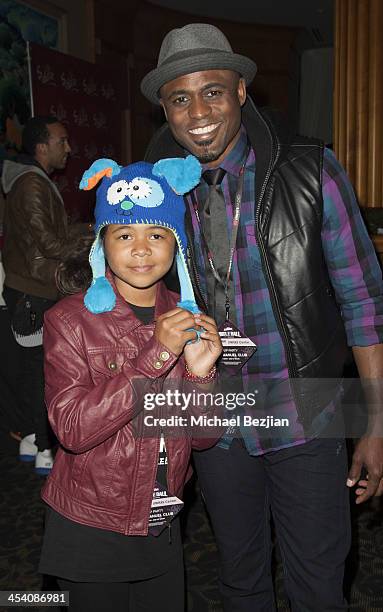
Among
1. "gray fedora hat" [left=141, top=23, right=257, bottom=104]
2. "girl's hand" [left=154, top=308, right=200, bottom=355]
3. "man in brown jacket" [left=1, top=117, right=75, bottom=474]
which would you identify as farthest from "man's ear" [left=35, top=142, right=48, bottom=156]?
"girl's hand" [left=154, top=308, right=200, bottom=355]

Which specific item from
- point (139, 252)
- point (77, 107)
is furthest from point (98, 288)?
point (77, 107)

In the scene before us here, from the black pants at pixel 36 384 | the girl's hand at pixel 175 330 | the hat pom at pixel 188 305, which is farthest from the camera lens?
the black pants at pixel 36 384

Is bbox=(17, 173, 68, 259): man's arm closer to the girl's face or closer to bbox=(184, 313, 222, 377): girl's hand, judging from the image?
the girl's face

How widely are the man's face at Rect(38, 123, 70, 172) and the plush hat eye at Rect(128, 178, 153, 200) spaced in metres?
2.57

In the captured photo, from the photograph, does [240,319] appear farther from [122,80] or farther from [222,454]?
[122,80]

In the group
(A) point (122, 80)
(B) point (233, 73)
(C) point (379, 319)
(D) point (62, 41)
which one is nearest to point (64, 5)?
(D) point (62, 41)

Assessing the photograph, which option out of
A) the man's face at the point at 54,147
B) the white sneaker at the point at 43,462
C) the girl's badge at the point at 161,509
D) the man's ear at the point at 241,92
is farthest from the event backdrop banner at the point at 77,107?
the girl's badge at the point at 161,509

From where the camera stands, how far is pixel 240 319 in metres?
1.83

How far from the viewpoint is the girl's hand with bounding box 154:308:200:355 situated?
4.76ft

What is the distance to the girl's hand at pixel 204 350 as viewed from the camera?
5.01 feet

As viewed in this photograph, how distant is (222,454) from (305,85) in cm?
1194

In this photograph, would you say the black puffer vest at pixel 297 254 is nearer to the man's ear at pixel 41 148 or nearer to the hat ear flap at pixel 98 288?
the hat ear flap at pixel 98 288

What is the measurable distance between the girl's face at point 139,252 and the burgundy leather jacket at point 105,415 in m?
0.10

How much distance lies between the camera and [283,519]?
5.98ft
